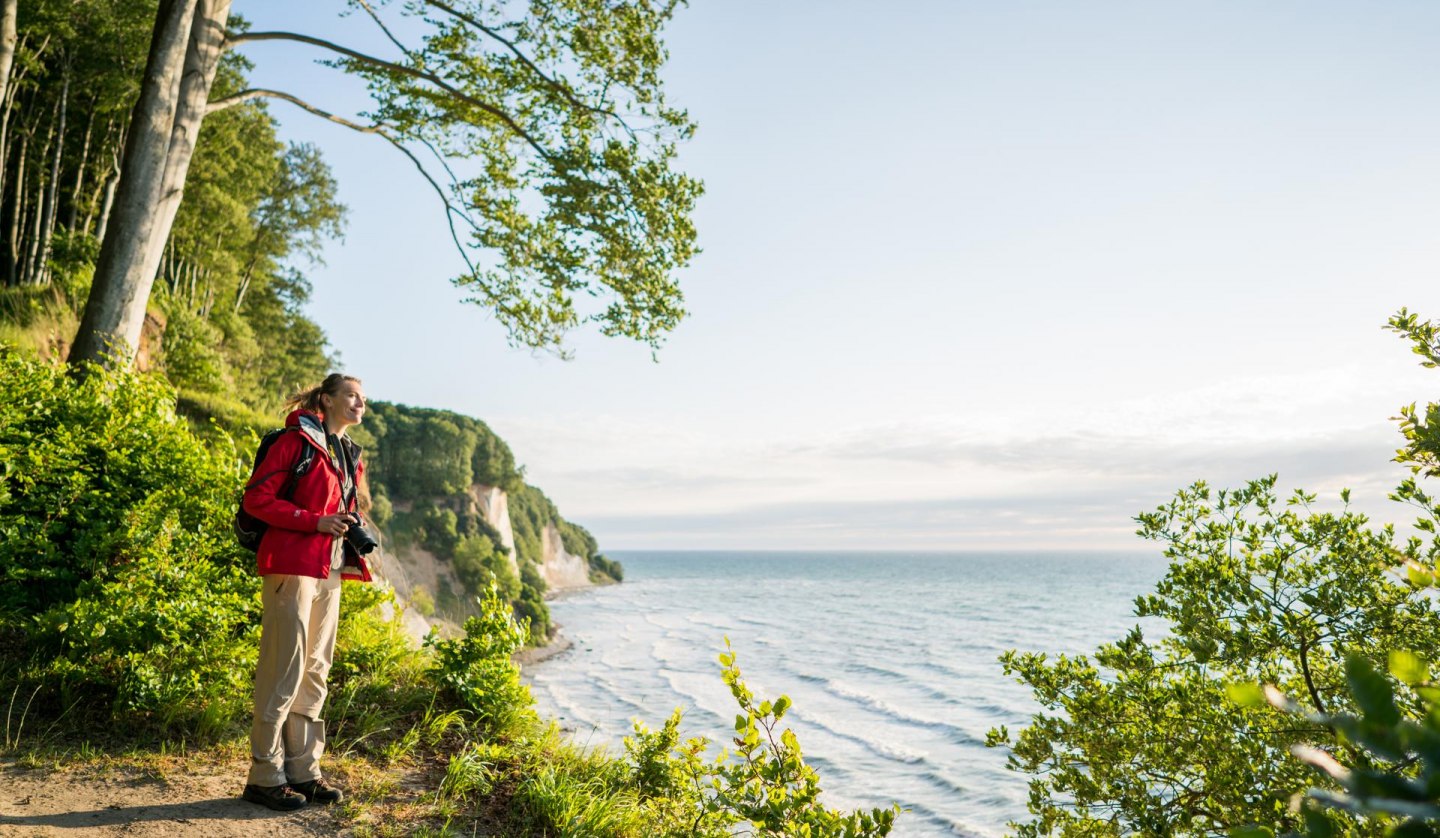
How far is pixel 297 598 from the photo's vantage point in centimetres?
429

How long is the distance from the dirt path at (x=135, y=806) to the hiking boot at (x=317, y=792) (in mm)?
53

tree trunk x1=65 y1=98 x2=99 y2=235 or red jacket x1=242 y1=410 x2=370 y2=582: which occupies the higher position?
tree trunk x1=65 y1=98 x2=99 y2=235

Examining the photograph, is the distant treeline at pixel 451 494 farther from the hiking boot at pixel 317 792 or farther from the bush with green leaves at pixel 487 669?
the hiking boot at pixel 317 792

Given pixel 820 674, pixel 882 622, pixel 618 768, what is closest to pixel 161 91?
pixel 618 768

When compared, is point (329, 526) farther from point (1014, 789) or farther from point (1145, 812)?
point (1014, 789)

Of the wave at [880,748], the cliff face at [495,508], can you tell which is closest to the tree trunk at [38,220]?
the wave at [880,748]

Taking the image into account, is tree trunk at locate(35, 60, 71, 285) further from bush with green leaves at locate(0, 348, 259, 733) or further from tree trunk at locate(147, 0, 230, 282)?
bush with green leaves at locate(0, 348, 259, 733)

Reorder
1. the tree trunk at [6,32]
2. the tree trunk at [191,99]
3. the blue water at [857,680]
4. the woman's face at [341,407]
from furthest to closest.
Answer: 1. the blue water at [857,680]
2. the tree trunk at [6,32]
3. the tree trunk at [191,99]
4. the woman's face at [341,407]

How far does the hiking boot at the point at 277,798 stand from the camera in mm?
4297

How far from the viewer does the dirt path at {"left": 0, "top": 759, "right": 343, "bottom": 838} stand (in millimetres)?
3979

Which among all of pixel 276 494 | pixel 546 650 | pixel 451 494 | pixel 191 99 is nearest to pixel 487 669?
pixel 276 494

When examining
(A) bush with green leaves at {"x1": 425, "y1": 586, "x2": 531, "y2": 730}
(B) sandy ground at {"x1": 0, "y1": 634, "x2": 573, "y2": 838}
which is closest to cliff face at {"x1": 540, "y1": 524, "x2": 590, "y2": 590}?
(A) bush with green leaves at {"x1": 425, "y1": 586, "x2": 531, "y2": 730}

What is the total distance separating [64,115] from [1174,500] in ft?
68.2

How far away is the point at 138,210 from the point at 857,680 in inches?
988
